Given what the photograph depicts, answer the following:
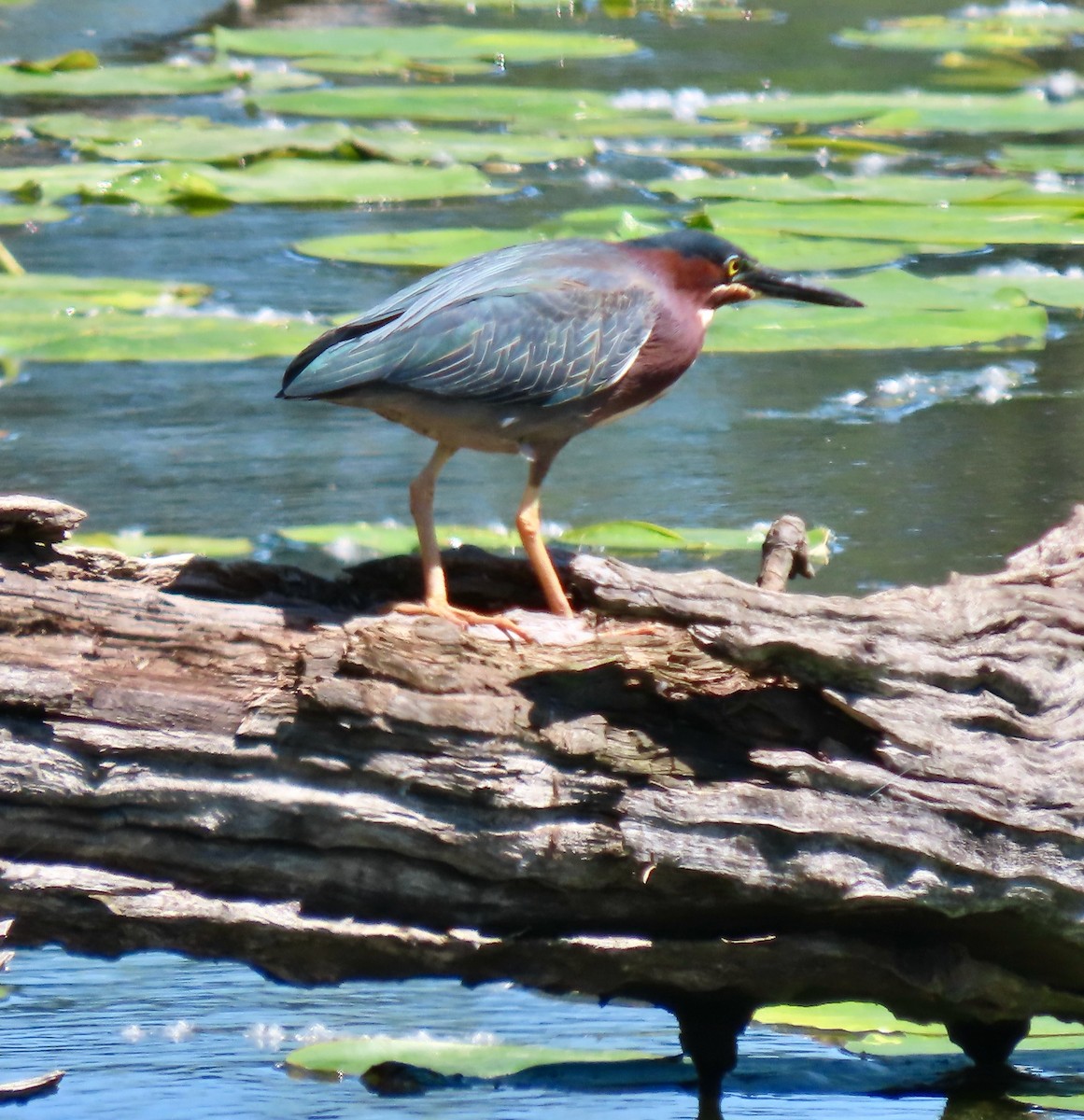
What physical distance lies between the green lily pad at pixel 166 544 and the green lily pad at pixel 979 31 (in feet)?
24.2

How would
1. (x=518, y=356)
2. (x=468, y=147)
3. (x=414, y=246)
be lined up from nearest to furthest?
(x=518, y=356)
(x=414, y=246)
(x=468, y=147)

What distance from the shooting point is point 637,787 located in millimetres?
2186

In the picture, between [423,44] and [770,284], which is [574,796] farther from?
[423,44]

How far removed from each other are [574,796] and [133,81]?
23.6ft

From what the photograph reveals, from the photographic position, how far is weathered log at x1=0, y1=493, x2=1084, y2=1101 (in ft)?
7.06

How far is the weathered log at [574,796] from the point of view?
215 centimetres

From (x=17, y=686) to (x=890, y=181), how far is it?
5.36 metres

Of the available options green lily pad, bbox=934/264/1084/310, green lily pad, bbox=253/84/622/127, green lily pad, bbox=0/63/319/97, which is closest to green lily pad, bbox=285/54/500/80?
green lily pad, bbox=0/63/319/97

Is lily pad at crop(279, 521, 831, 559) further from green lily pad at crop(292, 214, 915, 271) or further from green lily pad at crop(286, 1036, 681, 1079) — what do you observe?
green lily pad at crop(292, 214, 915, 271)

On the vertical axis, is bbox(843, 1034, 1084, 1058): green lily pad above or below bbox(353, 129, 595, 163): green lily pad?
below

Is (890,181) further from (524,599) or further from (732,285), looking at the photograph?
(524,599)

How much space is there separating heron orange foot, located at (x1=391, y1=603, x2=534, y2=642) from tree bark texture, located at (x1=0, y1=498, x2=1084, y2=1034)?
0.44 ft

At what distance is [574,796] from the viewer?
85.7 inches

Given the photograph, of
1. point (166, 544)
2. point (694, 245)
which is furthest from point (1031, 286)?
point (166, 544)
